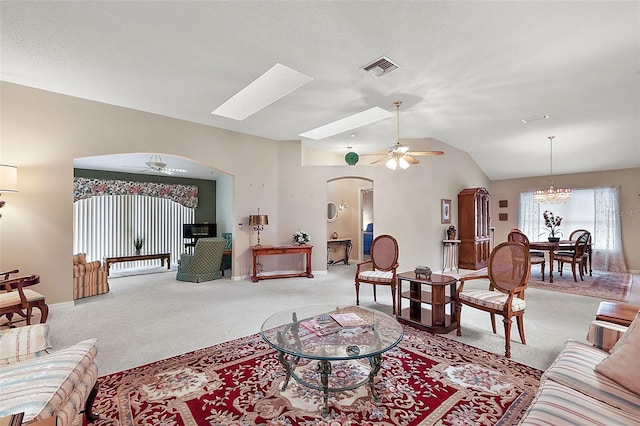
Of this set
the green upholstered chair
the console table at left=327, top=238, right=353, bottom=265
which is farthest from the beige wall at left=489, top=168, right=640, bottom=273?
the green upholstered chair

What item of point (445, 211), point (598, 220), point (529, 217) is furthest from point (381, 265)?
point (598, 220)

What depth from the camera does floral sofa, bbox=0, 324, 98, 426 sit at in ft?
4.25

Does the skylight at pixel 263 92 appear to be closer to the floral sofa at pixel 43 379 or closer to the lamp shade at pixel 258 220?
the lamp shade at pixel 258 220

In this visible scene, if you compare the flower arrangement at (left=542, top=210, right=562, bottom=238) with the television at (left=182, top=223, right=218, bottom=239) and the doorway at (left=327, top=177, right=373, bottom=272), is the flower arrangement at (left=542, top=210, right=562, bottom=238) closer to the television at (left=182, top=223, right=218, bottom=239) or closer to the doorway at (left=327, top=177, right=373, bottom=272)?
the doorway at (left=327, top=177, right=373, bottom=272)

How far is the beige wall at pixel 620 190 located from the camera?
7.00 meters

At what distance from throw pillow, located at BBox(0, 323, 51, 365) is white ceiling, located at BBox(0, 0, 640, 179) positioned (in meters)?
2.70

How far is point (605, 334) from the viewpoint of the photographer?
73.4 inches

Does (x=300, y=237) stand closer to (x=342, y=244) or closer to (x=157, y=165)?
(x=342, y=244)

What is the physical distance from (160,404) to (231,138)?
5.02 meters

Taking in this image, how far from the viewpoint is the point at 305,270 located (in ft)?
21.6

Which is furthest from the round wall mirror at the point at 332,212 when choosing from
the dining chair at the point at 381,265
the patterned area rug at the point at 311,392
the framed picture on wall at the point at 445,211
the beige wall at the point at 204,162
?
the patterned area rug at the point at 311,392

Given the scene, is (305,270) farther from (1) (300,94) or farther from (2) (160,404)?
(2) (160,404)

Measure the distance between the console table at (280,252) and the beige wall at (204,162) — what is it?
0.36 meters

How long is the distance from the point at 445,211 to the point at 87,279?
7.17 metres
